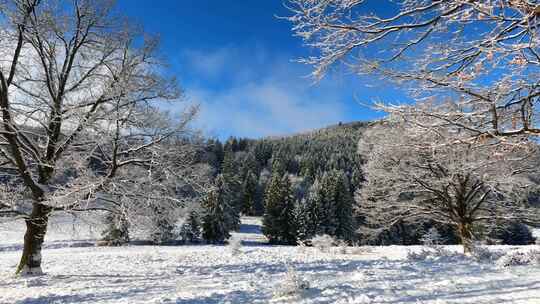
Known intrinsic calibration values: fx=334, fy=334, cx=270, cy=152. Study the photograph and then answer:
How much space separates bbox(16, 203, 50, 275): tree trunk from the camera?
26.8 feet

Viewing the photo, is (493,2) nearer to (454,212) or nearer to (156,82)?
→ (156,82)

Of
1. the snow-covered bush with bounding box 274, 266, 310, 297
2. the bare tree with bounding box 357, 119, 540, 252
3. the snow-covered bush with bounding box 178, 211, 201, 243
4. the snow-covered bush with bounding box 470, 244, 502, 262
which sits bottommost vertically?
the snow-covered bush with bounding box 178, 211, 201, 243

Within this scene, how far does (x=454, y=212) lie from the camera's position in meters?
12.4

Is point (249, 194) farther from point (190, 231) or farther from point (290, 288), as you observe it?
point (290, 288)

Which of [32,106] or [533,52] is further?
[32,106]

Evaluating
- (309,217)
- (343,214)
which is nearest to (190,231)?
(309,217)

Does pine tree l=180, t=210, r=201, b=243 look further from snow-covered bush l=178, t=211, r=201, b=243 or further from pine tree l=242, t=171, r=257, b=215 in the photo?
pine tree l=242, t=171, r=257, b=215

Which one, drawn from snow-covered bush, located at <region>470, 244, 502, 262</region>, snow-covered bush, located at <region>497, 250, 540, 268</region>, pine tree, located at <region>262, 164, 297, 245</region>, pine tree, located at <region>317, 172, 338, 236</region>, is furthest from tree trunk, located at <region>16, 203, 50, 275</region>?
pine tree, located at <region>317, 172, 338, 236</region>

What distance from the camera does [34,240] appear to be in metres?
8.31

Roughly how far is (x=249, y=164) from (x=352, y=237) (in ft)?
136

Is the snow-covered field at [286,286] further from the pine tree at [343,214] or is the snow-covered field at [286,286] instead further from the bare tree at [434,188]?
the pine tree at [343,214]

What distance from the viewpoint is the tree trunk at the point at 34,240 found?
26.8 ft

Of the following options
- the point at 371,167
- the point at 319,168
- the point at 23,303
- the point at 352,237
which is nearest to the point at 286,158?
the point at 319,168

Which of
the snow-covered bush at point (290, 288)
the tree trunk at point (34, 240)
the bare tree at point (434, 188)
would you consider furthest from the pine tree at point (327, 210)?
the snow-covered bush at point (290, 288)
